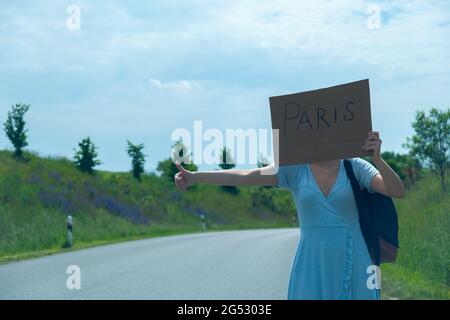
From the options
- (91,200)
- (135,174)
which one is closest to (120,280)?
(91,200)

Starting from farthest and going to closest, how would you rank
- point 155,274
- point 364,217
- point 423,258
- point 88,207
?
point 88,207 → point 155,274 → point 423,258 → point 364,217

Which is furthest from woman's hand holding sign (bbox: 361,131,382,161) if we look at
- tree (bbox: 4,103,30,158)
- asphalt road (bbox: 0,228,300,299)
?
tree (bbox: 4,103,30,158)

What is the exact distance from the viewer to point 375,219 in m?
3.65

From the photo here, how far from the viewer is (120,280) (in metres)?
11.8

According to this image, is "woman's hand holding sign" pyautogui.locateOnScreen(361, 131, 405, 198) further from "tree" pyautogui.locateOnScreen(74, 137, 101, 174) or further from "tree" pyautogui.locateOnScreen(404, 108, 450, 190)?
"tree" pyautogui.locateOnScreen(74, 137, 101, 174)

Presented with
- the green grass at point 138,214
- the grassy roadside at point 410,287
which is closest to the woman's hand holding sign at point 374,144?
the grassy roadside at point 410,287

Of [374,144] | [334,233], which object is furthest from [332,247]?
[374,144]

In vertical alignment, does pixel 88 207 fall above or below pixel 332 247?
above

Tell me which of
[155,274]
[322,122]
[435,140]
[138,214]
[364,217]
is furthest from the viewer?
[138,214]

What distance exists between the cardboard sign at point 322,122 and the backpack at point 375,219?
0.17 meters

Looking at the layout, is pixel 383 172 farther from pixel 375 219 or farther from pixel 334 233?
pixel 334 233

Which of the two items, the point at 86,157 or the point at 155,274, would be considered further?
the point at 86,157

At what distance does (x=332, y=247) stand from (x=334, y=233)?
0.24 ft

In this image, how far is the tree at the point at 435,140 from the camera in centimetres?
1695
